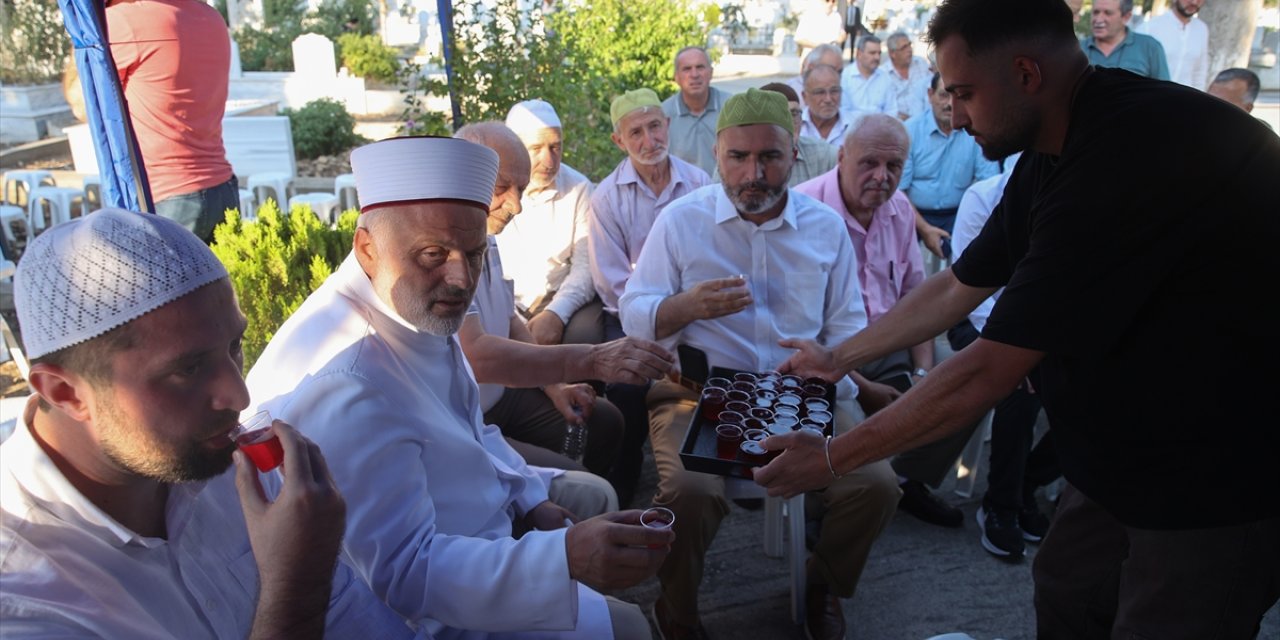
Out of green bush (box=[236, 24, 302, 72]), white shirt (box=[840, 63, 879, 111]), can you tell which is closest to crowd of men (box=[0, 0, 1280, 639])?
white shirt (box=[840, 63, 879, 111])

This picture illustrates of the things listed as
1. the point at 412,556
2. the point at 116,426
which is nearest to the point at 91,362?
the point at 116,426

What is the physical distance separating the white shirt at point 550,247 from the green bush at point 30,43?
16.2m

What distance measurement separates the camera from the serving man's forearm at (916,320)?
123 inches

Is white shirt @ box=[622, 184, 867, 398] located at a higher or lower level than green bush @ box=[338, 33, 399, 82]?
lower

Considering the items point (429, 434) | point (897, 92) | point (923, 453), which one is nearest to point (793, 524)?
point (923, 453)

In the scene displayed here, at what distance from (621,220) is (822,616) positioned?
256 cm

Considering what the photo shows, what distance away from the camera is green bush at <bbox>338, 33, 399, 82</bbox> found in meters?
19.5

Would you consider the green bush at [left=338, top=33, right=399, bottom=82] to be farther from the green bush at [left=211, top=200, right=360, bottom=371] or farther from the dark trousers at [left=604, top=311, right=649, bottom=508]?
the dark trousers at [left=604, top=311, right=649, bottom=508]

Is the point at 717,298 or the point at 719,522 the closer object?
the point at 719,522

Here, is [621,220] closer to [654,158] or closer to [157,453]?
[654,158]

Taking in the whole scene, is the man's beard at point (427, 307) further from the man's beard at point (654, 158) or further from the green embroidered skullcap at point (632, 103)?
the green embroidered skullcap at point (632, 103)

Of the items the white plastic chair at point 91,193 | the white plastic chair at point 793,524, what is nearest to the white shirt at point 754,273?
the white plastic chair at point 793,524

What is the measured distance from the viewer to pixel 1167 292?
2.06 m

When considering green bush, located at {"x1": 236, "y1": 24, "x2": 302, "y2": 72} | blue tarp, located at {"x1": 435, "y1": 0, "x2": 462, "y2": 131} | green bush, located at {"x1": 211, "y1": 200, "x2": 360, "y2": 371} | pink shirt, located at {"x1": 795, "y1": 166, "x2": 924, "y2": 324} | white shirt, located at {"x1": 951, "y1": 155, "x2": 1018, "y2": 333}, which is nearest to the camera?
green bush, located at {"x1": 211, "y1": 200, "x2": 360, "y2": 371}
